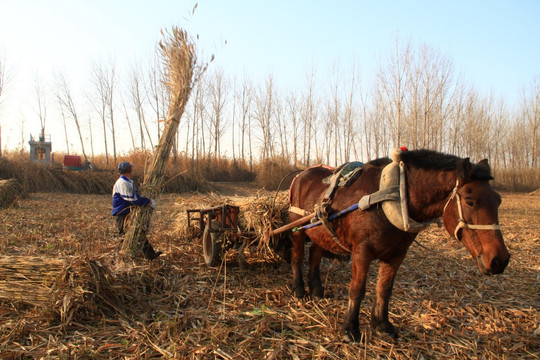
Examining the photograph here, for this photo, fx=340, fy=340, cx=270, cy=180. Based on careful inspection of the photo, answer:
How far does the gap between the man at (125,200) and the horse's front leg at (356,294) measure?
2877 millimetres

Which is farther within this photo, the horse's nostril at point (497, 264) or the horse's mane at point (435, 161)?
the horse's mane at point (435, 161)

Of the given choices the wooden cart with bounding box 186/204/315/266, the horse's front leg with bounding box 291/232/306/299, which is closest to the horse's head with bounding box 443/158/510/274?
the horse's front leg with bounding box 291/232/306/299

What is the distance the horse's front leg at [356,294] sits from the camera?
9.86ft

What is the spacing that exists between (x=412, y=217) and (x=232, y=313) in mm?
2029

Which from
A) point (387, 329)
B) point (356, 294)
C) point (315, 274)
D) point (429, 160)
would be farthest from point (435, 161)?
point (315, 274)

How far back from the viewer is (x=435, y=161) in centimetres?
283

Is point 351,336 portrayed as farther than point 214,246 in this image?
No

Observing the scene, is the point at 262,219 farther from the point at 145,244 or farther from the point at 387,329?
the point at 387,329

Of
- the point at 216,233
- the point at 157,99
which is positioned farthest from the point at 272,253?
the point at 157,99

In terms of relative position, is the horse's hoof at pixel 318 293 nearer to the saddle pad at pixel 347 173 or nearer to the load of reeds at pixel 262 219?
the load of reeds at pixel 262 219

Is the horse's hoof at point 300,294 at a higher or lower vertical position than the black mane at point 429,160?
lower

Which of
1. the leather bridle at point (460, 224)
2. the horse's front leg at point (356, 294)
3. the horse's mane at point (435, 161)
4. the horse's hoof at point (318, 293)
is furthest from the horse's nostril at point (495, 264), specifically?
the horse's hoof at point (318, 293)

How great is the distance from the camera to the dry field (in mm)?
2850

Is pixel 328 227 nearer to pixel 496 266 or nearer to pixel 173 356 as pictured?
pixel 496 266
